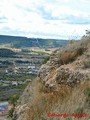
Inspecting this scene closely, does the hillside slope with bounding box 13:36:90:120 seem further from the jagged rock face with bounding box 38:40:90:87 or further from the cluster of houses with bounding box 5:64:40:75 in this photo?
the cluster of houses with bounding box 5:64:40:75

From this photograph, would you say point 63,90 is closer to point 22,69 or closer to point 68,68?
point 68,68

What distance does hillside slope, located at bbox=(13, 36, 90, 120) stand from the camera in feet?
24.2

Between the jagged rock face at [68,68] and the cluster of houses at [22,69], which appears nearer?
the jagged rock face at [68,68]

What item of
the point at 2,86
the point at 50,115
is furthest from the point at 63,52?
the point at 2,86

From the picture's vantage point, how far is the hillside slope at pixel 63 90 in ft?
24.2

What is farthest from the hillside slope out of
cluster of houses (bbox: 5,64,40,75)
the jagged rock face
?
Result: cluster of houses (bbox: 5,64,40,75)

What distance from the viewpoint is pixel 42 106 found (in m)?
8.28

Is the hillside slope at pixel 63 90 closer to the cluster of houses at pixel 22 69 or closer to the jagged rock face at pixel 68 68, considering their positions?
the jagged rock face at pixel 68 68

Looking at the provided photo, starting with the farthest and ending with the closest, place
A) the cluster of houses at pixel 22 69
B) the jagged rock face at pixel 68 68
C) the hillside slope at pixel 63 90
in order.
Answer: the cluster of houses at pixel 22 69, the jagged rock face at pixel 68 68, the hillside slope at pixel 63 90

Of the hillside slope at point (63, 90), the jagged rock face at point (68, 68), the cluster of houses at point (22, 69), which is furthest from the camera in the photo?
the cluster of houses at point (22, 69)

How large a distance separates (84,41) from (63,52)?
3.93 feet

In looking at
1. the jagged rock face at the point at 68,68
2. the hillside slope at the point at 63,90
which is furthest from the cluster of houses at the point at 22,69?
the hillside slope at the point at 63,90

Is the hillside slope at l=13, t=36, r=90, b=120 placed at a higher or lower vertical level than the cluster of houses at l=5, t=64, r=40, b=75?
higher

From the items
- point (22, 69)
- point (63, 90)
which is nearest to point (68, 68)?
point (63, 90)
